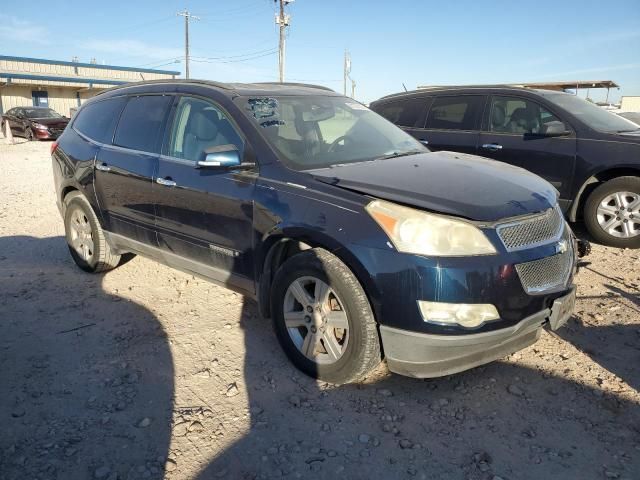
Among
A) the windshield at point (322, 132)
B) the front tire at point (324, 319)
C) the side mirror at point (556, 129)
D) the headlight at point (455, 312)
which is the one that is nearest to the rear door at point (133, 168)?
the windshield at point (322, 132)

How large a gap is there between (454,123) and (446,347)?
15.5 ft

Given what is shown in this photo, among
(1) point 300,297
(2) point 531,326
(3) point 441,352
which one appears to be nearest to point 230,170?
(1) point 300,297

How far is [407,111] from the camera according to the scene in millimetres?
7160

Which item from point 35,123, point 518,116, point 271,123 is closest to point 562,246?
point 271,123

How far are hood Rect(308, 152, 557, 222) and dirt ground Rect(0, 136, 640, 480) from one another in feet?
3.50

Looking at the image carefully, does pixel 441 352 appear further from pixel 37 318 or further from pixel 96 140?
pixel 96 140

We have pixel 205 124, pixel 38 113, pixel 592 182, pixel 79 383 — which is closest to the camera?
pixel 79 383

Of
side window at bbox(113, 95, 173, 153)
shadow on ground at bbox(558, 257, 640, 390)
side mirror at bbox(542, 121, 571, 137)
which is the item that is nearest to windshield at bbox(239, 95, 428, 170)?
side window at bbox(113, 95, 173, 153)

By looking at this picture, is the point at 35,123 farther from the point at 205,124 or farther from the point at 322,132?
the point at 322,132

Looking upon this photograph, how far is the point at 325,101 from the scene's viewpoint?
4.17 m

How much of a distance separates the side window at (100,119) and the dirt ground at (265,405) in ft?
5.35

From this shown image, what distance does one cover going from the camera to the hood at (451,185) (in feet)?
8.89

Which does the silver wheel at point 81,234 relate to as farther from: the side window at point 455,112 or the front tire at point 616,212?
→ the front tire at point 616,212

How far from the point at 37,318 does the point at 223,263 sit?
1.71m
